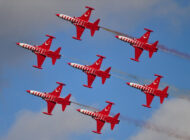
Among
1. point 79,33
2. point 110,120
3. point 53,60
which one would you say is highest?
point 79,33

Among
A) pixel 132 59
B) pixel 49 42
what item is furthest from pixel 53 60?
pixel 132 59

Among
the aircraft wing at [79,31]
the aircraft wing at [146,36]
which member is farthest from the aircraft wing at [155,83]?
the aircraft wing at [79,31]

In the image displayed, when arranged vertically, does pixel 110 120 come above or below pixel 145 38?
below

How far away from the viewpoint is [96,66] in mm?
165000

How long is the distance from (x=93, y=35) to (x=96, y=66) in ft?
33.3

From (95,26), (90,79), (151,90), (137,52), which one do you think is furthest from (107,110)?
(95,26)

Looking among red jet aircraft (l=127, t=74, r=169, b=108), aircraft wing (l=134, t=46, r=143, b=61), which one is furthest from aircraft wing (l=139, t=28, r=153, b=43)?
red jet aircraft (l=127, t=74, r=169, b=108)

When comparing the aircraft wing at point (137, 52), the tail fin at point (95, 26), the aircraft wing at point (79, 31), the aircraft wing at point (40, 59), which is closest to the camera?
the tail fin at point (95, 26)

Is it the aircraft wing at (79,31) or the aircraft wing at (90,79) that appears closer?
the aircraft wing at (79,31)

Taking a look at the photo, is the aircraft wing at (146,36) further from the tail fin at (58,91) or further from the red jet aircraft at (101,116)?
the tail fin at (58,91)

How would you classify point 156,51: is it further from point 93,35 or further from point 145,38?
point 93,35

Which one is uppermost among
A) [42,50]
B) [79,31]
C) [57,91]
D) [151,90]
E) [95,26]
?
[95,26]

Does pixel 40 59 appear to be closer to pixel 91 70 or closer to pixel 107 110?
pixel 91 70

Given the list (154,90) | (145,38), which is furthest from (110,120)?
(145,38)
